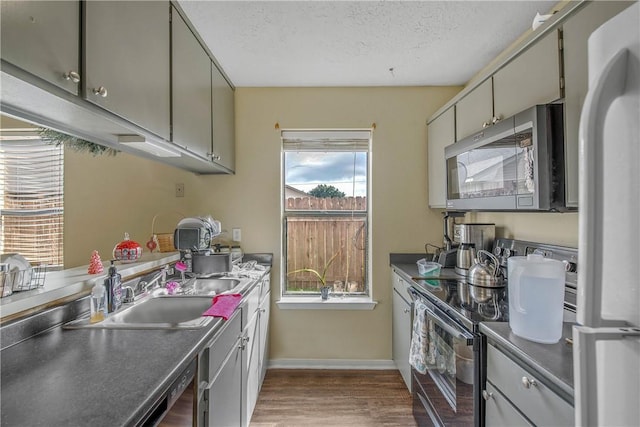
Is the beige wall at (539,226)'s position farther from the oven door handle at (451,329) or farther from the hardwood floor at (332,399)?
the hardwood floor at (332,399)

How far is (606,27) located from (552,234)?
1.46 meters

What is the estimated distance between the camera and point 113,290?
4.19 feet

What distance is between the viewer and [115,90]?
3.33 feet

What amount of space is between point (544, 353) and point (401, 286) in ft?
4.41

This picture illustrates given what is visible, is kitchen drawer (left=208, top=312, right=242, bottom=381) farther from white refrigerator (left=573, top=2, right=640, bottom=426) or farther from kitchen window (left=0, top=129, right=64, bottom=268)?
kitchen window (left=0, top=129, right=64, bottom=268)

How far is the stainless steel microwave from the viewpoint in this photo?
3.86 feet

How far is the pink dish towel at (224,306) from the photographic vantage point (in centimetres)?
126

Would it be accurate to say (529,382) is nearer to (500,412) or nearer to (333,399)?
(500,412)

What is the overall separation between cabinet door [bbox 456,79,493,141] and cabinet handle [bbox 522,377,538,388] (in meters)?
1.31

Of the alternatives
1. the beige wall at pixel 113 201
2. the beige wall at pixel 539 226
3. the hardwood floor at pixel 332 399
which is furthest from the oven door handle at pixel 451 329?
the beige wall at pixel 113 201

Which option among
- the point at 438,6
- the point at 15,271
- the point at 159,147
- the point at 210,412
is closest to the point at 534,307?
the point at 210,412

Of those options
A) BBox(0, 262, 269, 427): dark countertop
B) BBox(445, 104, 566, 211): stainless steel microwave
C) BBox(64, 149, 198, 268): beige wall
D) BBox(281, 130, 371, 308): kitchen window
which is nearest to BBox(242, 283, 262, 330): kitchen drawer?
BBox(0, 262, 269, 427): dark countertop

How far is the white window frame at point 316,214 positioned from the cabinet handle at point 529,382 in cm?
166

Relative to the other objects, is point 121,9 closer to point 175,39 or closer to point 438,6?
point 175,39
